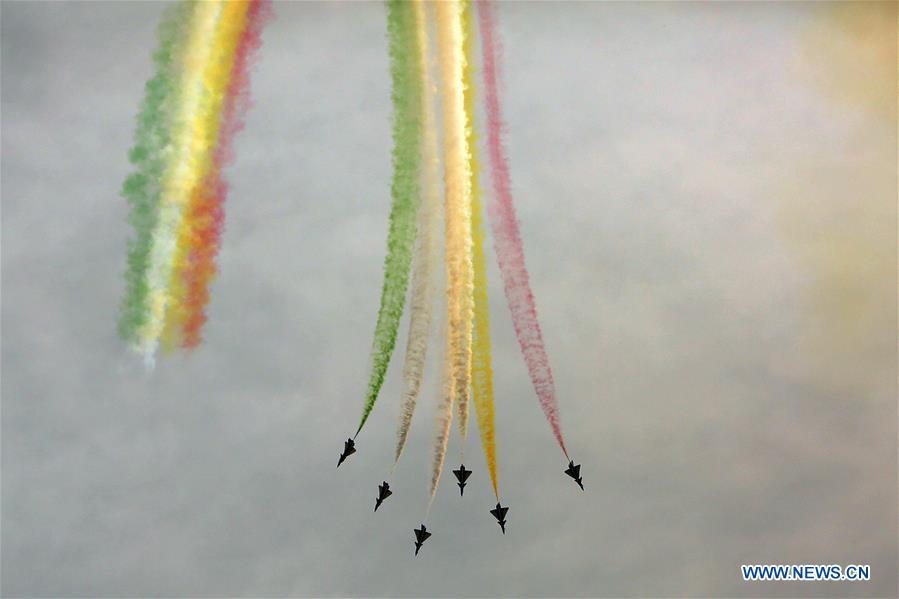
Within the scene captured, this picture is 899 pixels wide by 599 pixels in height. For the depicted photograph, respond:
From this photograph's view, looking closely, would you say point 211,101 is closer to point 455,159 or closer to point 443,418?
point 455,159

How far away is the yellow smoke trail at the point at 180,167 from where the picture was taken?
148ft

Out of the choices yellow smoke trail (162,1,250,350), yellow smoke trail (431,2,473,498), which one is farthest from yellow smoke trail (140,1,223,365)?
yellow smoke trail (431,2,473,498)

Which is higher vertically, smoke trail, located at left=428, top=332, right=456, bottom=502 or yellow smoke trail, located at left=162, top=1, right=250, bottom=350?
yellow smoke trail, located at left=162, top=1, right=250, bottom=350

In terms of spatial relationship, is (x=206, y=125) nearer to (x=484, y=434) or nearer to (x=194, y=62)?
(x=194, y=62)

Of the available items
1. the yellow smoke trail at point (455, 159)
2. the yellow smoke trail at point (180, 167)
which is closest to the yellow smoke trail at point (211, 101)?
the yellow smoke trail at point (180, 167)

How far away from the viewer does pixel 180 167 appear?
4562 cm

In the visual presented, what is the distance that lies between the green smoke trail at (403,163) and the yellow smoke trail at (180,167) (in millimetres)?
6363

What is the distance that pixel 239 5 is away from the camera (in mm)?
45281

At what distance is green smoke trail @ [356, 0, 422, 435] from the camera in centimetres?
4484

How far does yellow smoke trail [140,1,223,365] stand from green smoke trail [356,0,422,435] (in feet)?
20.9

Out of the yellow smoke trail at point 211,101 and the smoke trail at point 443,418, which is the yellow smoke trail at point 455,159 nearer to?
the smoke trail at point 443,418

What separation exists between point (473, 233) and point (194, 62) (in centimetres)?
1116

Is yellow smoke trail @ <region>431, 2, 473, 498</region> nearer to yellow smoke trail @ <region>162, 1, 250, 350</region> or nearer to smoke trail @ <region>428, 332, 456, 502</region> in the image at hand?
smoke trail @ <region>428, 332, 456, 502</region>

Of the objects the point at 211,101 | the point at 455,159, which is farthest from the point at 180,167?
the point at 455,159
